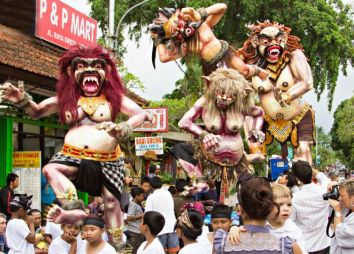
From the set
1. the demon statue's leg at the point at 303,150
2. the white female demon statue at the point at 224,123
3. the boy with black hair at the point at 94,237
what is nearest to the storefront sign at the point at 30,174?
the demon statue's leg at the point at 303,150

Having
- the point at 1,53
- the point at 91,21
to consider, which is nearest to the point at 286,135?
the point at 1,53

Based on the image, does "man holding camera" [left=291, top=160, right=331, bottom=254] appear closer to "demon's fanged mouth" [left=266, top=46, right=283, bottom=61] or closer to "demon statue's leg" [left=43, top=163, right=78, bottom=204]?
"demon statue's leg" [left=43, top=163, right=78, bottom=204]

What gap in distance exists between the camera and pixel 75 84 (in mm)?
5266

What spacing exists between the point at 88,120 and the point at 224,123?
1242 millimetres

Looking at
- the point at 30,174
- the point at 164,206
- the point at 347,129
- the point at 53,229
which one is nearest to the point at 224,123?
the point at 164,206

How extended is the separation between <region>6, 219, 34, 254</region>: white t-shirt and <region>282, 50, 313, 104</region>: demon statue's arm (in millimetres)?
2943

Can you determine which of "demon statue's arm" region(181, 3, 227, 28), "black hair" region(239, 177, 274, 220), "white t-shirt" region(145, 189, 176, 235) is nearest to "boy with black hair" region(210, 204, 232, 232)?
"black hair" region(239, 177, 274, 220)

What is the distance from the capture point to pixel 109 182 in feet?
16.9

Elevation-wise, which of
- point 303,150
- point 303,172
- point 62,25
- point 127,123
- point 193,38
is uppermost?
point 62,25

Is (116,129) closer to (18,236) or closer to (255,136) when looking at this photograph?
(255,136)

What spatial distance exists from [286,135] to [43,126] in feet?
19.1

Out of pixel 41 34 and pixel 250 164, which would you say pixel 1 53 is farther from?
pixel 250 164

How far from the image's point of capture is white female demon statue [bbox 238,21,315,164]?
693 centimetres

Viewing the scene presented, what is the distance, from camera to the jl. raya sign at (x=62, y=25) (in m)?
11.7
